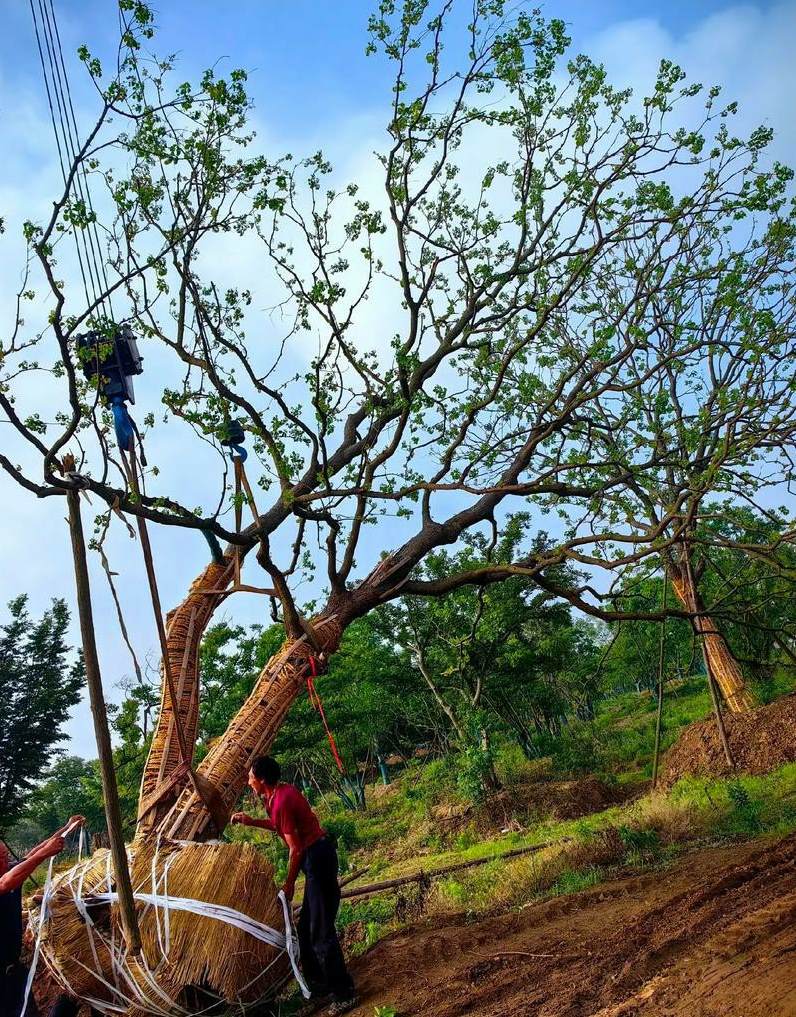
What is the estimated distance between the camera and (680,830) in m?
9.34

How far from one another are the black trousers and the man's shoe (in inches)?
1.1

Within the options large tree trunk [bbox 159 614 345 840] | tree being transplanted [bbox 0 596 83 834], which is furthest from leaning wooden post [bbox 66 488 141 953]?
tree being transplanted [bbox 0 596 83 834]

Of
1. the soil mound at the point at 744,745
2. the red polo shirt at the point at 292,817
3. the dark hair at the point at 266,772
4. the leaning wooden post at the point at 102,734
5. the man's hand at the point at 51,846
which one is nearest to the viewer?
the leaning wooden post at the point at 102,734

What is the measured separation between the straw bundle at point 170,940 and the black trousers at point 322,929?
0.24 metres

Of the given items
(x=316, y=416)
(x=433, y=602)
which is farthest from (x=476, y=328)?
(x=433, y=602)

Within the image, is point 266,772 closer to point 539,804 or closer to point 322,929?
point 322,929

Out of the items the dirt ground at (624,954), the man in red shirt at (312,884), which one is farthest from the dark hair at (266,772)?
the dirt ground at (624,954)

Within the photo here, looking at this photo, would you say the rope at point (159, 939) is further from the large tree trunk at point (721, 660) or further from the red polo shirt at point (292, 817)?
the large tree trunk at point (721, 660)

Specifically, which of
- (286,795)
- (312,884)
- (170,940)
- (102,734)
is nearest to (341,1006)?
(312,884)

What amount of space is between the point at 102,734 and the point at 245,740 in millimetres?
2348

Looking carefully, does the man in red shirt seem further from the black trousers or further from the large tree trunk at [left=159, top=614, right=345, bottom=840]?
the large tree trunk at [left=159, top=614, right=345, bottom=840]

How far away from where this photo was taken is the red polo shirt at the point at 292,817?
568 cm

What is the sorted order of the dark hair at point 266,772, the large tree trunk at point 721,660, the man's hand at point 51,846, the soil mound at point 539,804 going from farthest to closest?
1. the large tree trunk at point 721,660
2. the soil mound at point 539,804
3. the dark hair at point 266,772
4. the man's hand at point 51,846

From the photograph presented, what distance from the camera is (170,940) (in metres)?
5.36
